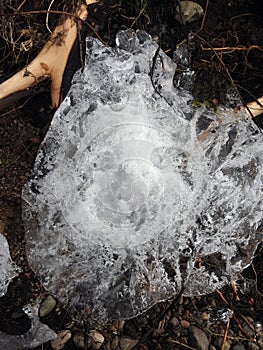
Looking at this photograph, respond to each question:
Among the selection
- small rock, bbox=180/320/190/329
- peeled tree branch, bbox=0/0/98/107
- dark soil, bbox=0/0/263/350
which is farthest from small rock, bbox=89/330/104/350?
peeled tree branch, bbox=0/0/98/107

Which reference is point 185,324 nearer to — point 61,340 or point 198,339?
point 198,339

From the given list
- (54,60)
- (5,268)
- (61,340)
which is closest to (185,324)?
(61,340)

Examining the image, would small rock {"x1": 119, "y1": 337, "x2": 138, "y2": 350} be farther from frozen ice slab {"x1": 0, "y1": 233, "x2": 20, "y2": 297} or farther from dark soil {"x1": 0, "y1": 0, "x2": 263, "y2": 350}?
frozen ice slab {"x1": 0, "y1": 233, "x2": 20, "y2": 297}

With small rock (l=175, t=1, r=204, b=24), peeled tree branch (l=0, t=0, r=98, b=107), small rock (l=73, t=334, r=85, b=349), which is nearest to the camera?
peeled tree branch (l=0, t=0, r=98, b=107)

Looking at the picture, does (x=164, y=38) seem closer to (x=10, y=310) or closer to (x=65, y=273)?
(x=65, y=273)

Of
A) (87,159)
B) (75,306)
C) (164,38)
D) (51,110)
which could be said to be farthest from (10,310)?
(164,38)
